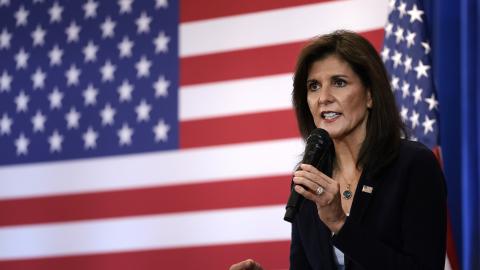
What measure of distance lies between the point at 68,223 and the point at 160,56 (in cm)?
97

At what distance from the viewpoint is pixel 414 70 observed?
8.96 ft

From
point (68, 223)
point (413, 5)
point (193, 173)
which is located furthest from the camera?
point (68, 223)

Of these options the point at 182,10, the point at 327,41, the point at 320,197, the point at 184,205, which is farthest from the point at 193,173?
the point at 320,197

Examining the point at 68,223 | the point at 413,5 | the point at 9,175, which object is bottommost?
the point at 68,223

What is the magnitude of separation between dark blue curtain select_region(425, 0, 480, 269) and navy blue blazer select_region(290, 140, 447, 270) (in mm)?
871

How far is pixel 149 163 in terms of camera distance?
3.56 metres

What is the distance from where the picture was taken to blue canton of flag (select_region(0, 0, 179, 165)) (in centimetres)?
361

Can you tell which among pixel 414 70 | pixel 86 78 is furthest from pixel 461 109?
pixel 86 78

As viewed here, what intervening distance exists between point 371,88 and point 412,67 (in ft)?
3.29

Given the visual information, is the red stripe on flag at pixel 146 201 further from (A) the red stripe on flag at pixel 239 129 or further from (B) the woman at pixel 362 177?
(B) the woman at pixel 362 177

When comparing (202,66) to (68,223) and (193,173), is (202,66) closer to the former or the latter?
(193,173)

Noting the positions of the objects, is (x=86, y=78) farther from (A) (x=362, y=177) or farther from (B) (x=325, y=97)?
(A) (x=362, y=177)

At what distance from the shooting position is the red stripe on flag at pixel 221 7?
3406mm

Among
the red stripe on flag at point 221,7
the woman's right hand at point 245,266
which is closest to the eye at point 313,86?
the woman's right hand at point 245,266
